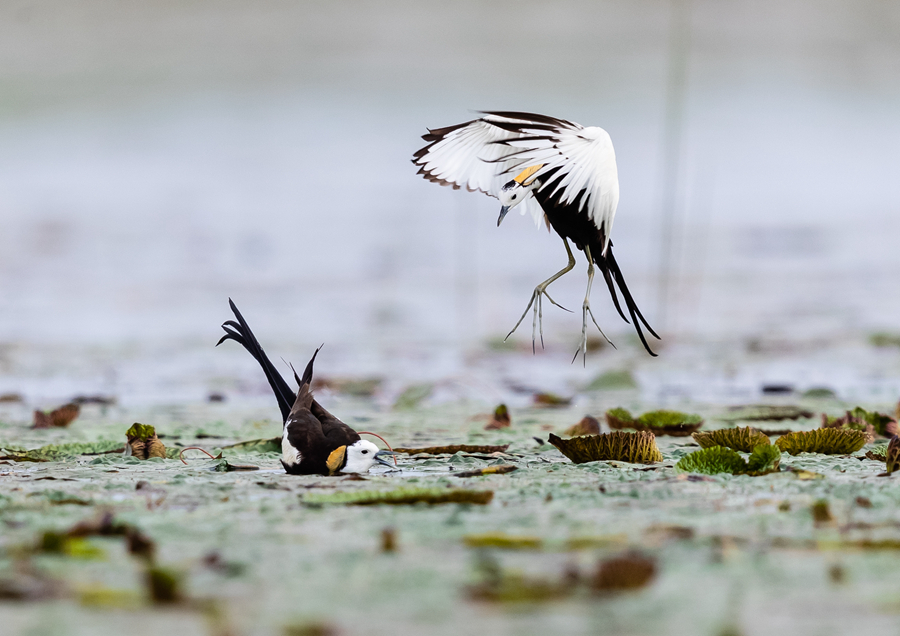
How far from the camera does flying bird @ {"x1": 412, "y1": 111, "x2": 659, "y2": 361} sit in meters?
3.00

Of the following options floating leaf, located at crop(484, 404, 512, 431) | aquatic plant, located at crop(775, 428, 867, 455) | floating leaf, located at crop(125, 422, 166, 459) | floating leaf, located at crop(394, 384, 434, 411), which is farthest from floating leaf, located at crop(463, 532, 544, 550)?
floating leaf, located at crop(394, 384, 434, 411)

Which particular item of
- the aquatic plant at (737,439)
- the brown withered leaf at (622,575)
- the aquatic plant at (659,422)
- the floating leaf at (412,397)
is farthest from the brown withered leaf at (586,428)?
the brown withered leaf at (622,575)

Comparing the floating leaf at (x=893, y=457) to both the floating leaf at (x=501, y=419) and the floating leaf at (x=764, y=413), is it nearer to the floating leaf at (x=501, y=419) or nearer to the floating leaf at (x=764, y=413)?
the floating leaf at (x=764, y=413)

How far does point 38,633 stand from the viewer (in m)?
1.42

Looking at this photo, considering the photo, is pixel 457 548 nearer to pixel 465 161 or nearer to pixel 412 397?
pixel 465 161

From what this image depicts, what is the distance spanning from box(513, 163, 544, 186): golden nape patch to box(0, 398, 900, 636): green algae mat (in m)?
0.84

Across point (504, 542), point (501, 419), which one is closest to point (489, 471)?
point (504, 542)

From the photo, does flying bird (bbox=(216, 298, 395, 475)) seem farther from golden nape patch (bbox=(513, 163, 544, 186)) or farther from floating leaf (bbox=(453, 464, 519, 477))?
golden nape patch (bbox=(513, 163, 544, 186))

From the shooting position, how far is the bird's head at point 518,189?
9.65ft

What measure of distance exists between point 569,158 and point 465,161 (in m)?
0.46

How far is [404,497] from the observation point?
238 cm

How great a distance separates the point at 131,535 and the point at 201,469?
44.6 inches

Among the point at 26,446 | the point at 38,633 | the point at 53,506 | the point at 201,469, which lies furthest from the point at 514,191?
the point at 26,446

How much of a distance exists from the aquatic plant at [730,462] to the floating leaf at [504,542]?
1049 millimetres
